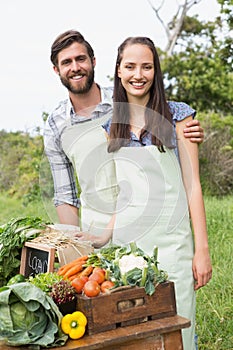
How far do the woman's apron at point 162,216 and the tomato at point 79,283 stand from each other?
711 millimetres

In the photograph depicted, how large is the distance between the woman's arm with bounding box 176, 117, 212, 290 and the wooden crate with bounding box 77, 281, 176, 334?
0.65 m

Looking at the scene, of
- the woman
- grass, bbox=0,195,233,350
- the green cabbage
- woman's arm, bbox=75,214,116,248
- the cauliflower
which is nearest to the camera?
the green cabbage

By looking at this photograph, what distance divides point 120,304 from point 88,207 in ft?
4.17

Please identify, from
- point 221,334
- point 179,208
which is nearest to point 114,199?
point 179,208

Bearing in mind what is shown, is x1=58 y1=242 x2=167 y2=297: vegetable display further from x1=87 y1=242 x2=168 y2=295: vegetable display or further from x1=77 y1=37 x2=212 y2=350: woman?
x1=77 y1=37 x2=212 y2=350: woman

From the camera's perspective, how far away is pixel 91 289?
2102mm

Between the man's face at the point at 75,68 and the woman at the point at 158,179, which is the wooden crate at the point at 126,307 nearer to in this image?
the woman at the point at 158,179

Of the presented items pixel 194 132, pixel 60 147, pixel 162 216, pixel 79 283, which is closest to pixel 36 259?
pixel 79 283

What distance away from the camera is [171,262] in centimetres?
281

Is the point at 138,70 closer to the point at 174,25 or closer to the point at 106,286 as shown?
the point at 106,286

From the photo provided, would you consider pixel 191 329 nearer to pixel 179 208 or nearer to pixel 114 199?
pixel 179 208

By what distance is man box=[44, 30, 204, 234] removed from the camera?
3270mm

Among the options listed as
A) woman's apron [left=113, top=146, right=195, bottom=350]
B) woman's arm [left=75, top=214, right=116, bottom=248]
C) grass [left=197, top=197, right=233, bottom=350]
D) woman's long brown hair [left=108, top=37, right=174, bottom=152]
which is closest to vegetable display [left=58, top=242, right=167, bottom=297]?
woman's arm [left=75, top=214, right=116, bottom=248]

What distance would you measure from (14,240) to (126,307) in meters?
0.82
